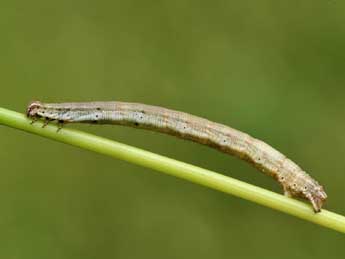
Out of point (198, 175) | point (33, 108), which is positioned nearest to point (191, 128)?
point (33, 108)

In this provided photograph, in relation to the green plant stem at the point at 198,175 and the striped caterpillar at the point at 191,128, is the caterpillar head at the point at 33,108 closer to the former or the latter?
the striped caterpillar at the point at 191,128

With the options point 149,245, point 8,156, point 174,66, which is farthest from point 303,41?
point 8,156

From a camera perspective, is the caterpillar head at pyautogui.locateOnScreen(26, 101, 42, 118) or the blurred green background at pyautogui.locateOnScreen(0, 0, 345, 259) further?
the blurred green background at pyautogui.locateOnScreen(0, 0, 345, 259)

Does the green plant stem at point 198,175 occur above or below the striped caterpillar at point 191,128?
below

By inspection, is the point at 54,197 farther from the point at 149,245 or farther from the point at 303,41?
the point at 303,41

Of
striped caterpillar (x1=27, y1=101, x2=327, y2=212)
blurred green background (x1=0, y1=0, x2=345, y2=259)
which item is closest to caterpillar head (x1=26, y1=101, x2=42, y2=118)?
striped caterpillar (x1=27, y1=101, x2=327, y2=212)

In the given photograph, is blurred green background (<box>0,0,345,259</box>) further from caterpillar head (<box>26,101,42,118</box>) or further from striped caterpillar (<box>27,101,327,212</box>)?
caterpillar head (<box>26,101,42,118</box>)

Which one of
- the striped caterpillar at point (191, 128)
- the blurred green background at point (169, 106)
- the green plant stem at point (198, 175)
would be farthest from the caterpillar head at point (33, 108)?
the blurred green background at point (169, 106)
